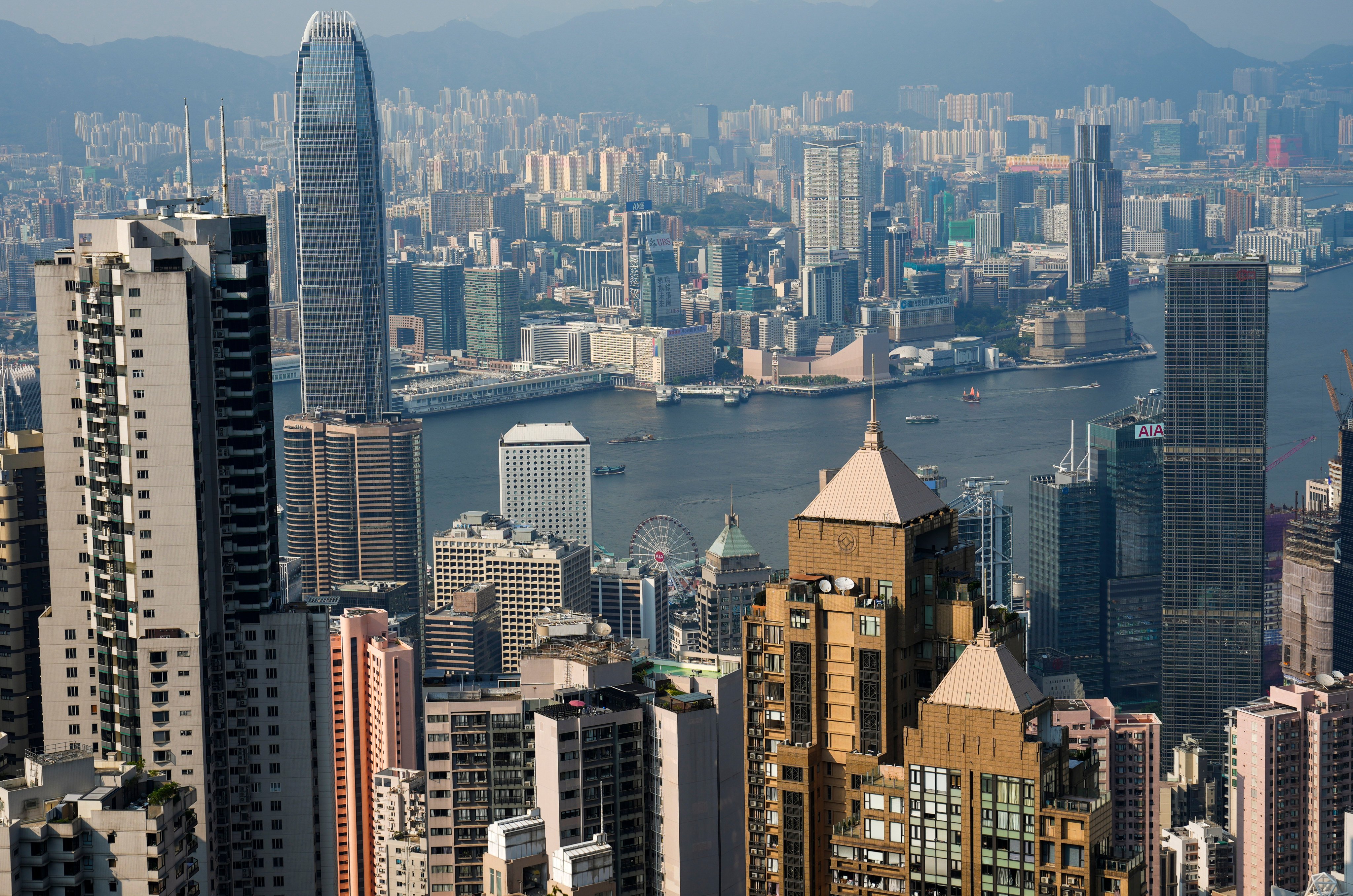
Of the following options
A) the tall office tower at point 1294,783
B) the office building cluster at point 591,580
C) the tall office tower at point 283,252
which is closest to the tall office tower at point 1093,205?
the office building cluster at point 591,580

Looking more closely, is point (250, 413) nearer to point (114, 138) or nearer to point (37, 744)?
point (37, 744)

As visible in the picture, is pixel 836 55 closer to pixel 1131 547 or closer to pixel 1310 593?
pixel 1131 547

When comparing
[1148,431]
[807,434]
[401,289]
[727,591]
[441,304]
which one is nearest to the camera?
[727,591]

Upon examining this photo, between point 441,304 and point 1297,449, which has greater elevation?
point 441,304

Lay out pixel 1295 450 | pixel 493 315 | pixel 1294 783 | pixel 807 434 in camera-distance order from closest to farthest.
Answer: pixel 1294 783, pixel 1295 450, pixel 807 434, pixel 493 315

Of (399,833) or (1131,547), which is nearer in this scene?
(399,833)

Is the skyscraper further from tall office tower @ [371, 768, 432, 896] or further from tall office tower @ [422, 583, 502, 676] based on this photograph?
tall office tower @ [371, 768, 432, 896]

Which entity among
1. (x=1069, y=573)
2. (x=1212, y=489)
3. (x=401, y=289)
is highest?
(x=401, y=289)

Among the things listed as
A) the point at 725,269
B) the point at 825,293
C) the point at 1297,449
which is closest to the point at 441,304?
the point at 725,269
